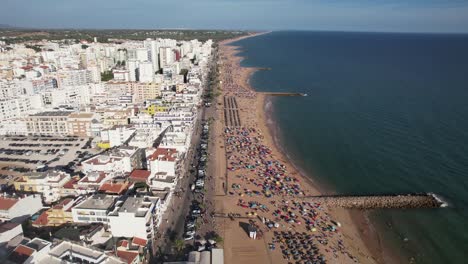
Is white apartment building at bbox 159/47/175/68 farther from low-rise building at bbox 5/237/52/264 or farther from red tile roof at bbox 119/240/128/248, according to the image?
low-rise building at bbox 5/237/52/264

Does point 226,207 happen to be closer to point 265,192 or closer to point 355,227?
point 265,192

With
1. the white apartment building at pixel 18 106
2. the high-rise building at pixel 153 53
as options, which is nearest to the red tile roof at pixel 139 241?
the white apartment building at pixel 18 106

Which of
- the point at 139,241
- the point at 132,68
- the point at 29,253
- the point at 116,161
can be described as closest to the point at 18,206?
the point at 29,253

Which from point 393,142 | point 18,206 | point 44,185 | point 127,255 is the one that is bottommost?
point 127,255

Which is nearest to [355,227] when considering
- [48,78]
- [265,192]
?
[265,192]

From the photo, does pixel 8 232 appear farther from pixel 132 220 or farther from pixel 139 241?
pixel 139 241

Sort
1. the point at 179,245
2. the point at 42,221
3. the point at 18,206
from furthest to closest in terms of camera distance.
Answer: the point at 18,206 < the point at 42,221 < the point at 179,245
